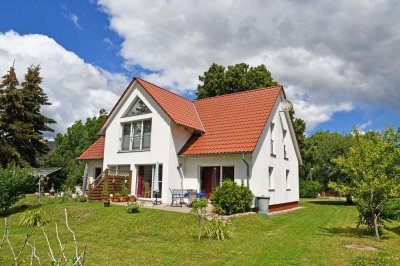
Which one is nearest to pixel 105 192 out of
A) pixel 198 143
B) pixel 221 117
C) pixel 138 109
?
pixel 138 109

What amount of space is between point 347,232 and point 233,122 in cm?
967

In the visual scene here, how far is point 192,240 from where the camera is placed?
11.3 metres

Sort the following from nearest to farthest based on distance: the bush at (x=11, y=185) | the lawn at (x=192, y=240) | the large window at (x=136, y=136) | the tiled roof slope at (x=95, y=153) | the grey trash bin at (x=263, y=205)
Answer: the lawn at (x=192, y=240) < the bush at (x=11, y=185) < the grey trash bin at (x=263, y=205) < the large window at (x=136, y=136) < the tiled roof slope at (x=95, y=153)

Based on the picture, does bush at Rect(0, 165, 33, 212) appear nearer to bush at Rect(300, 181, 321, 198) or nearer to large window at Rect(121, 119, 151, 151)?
large window at Rect(121, 119, 151, 151)

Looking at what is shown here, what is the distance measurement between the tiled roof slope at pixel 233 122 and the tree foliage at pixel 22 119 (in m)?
19.4

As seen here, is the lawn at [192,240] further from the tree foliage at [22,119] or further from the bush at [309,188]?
the bush at [309,188]

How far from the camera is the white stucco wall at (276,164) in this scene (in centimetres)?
1905

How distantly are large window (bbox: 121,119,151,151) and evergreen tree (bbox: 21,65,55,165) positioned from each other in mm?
14844

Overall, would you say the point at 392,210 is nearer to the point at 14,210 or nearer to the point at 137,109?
the point at 137,109

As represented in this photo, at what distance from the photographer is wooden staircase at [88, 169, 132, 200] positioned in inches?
797

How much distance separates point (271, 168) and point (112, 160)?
11.2 metres

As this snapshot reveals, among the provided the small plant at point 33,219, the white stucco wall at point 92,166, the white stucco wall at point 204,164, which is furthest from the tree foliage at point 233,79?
the small plant at point 33,219

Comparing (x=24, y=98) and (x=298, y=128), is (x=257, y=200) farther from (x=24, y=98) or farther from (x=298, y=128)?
(x=24, y=98)

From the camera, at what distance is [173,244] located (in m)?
10.6
